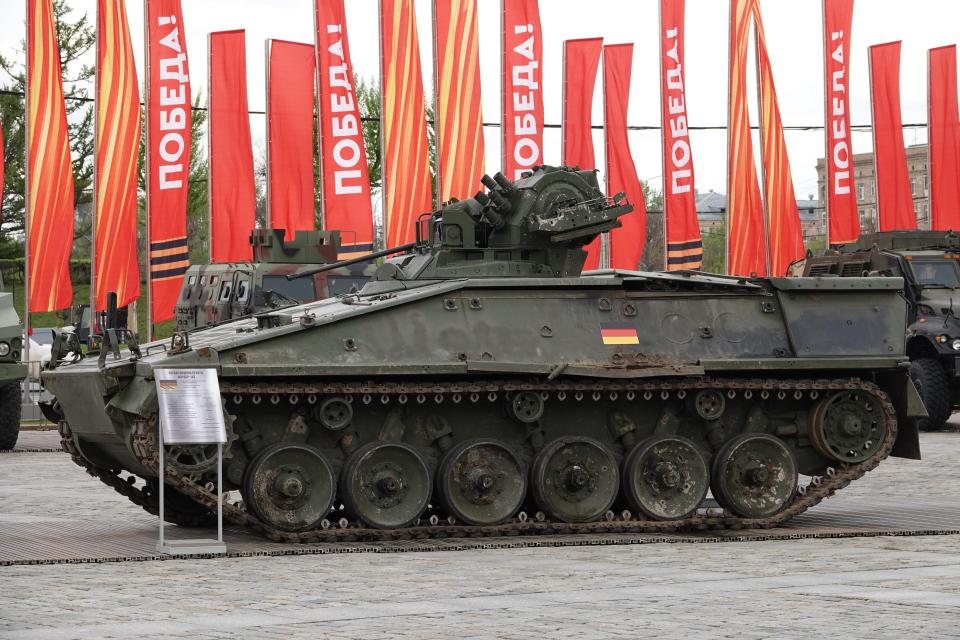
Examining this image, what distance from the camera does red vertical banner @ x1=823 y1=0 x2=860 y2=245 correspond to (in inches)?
1454

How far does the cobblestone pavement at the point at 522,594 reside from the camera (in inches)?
377

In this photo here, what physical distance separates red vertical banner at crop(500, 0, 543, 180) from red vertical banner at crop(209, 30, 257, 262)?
199 inches

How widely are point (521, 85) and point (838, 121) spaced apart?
8.04 m

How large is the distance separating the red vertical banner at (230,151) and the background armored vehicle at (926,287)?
10.4 meters

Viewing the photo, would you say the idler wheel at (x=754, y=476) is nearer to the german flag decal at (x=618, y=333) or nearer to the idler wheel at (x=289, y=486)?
the german flag decal at (x=618, y=333)

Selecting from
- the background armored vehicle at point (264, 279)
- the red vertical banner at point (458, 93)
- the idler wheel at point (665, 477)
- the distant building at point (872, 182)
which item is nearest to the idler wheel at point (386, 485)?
the idler wheel at point (665, 477)

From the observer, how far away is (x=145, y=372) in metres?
14.2

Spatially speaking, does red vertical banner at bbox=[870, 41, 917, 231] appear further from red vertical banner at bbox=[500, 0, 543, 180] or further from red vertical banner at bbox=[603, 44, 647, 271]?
red vertical banner at bbox=[500, 0, 543, 180]

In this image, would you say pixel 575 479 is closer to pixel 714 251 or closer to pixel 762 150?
pixel 762 150

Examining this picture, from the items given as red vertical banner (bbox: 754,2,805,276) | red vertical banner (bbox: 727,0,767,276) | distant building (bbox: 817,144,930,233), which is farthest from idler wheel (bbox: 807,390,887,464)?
distant building (bbox: 817,144,930,233)

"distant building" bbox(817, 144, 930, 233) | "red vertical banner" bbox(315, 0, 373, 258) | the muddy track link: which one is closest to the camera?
the muddy track link

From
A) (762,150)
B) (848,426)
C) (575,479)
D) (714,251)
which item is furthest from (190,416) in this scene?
(714,251)

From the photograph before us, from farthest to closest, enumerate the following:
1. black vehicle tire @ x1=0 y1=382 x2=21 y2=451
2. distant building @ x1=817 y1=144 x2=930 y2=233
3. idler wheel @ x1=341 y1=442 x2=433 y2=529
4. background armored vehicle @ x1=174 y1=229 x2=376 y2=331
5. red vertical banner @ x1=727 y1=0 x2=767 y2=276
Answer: distant building @ x1=817 y1=144 x2=930 y2=233 < red vertical banner @ x1=727 y1=0 x2=767 y2=276 < black vehicle tire @ x1=0 y1=382 x2=21 y2=451 < background armored vehicle @ x1=174 y1=229 x2=376 y2=331 < idler wheel @ x1=341 y1=442 x2=433 y2=529

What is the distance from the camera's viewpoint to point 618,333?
15695mm
